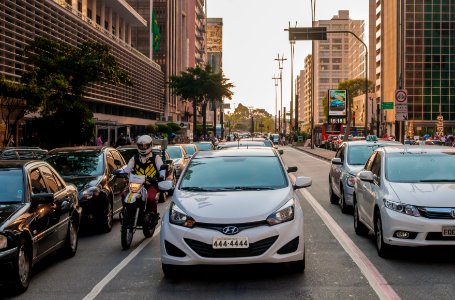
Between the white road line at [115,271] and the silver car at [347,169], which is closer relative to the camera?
the white road line at [115,271]

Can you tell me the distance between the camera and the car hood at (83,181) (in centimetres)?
1190

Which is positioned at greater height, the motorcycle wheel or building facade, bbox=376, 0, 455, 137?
building facade, bbox=376, 0, 455, 137

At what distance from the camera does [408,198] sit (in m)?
8.70

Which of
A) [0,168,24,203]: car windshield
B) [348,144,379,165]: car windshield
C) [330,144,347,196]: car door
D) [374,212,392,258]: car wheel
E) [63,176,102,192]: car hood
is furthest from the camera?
[330,144,347,196]: car door

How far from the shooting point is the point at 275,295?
22.7 ft

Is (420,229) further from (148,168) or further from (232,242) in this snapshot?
(148,168)

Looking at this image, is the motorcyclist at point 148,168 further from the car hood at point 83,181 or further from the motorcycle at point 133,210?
the car hood at point 83,181

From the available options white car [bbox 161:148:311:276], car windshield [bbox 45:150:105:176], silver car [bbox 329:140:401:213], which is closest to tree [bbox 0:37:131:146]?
silver car [bbox 329:140:401:213]

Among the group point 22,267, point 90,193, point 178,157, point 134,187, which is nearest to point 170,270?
point 22,267

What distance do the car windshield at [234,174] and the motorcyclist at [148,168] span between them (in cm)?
155

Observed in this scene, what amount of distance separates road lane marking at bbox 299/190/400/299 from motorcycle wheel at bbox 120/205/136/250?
323 cm

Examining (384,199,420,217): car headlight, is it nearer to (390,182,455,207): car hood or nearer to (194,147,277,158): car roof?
(390,182,455,207): car hood

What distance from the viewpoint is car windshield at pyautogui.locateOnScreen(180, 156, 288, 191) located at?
28.4ft

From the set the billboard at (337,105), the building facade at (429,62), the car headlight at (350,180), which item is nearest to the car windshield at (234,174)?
the car headlight at (350,180)
